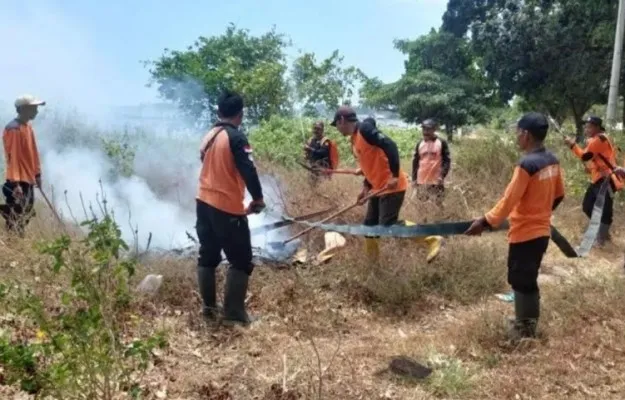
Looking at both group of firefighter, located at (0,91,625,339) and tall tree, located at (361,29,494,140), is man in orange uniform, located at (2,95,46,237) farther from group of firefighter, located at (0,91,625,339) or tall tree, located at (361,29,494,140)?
tall tree, located at (361,29,494,140)

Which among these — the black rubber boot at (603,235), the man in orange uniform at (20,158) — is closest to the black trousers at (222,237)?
the man in orange uniform at (20,158)

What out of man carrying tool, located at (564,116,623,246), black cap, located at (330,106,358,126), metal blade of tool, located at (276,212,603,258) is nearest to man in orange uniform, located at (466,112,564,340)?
metal blade of tool, located at (276,212,603,258)

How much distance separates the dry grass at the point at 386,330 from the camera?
10.9 feet

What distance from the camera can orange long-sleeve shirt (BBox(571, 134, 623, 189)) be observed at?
6.77 metres

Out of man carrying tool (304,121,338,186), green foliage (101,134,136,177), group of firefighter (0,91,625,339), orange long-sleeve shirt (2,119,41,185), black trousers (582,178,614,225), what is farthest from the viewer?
man carrying tool (304,121,338,186)

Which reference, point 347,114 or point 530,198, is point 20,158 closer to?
point 347,114

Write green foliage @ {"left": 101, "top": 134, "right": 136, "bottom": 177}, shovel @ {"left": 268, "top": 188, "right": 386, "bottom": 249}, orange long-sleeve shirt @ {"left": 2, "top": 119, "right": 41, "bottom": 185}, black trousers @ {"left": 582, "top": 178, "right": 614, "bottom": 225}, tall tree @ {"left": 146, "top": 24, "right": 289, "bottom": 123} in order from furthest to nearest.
A: tall tree @ {"left": 146, "top": 24, "right": 289, "bottom": 123} → green foliage @ {"left": 101, "top": 134, "right": 136, "bottom": 177} → black trousers @ {"left": 582, "top": 178, "right": 614, "bottom": 225} → orange long-sleeve shirt @ {"left": 2, "top": 119, "right": 41, "bottom": 185} → shovel @ {"left": 268, "top": 188, "right": 386, "bottom": 249}

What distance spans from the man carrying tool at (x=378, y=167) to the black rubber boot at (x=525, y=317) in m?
1.60

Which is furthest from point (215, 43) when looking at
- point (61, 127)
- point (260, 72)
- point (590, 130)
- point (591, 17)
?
point (590, 130)

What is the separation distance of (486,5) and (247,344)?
73.2 feet

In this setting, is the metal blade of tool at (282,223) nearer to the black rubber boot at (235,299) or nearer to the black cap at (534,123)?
the black rubber boot at (235,299)

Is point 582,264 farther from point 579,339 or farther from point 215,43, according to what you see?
point 215,43

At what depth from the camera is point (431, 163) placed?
7543 millimetres

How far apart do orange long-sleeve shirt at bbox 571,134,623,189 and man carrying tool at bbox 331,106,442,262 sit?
226cm
